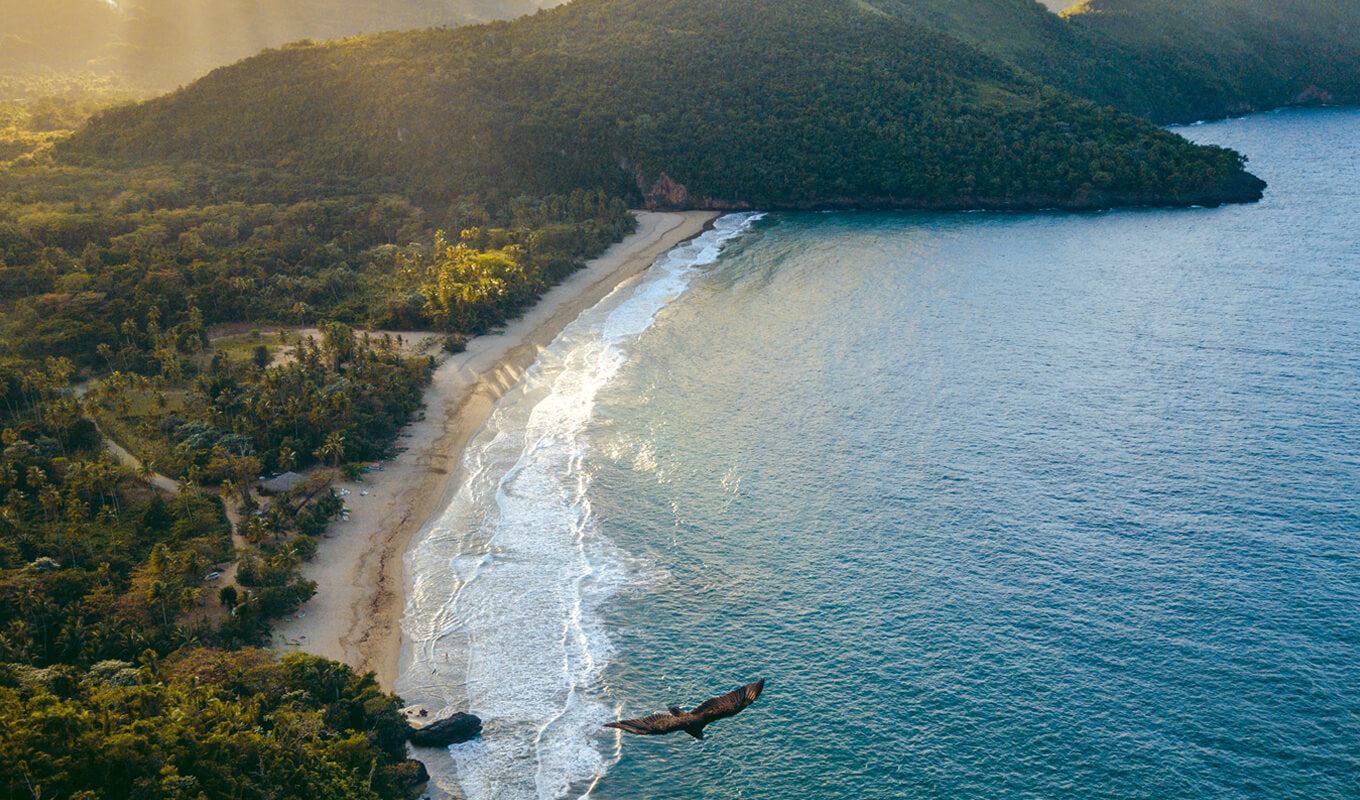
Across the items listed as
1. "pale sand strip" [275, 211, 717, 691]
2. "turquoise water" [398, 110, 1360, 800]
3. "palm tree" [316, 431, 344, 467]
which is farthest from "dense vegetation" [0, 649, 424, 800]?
"palm tree" [316, 431, 344, 467]

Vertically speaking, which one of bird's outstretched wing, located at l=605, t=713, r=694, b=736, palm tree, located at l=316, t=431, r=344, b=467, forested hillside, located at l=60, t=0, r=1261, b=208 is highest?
forested hillside, located at l=60, t=0, r=1261, b=208

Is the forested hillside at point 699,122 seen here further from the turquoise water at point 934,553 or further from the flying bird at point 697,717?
the flying bird at point 697,717

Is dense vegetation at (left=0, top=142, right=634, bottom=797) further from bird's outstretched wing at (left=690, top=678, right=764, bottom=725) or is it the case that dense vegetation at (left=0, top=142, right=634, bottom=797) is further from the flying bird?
bird's outstretched wing at (left=690, top=678, right=764, bottom=725)

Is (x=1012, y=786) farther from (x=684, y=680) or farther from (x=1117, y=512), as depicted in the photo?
(x=1117, y=512)

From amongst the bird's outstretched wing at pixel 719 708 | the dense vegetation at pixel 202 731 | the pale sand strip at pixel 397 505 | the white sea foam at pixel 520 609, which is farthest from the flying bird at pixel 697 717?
the pale sand strip at pixel 397 505

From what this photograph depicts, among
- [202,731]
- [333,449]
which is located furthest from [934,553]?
[333,449]
